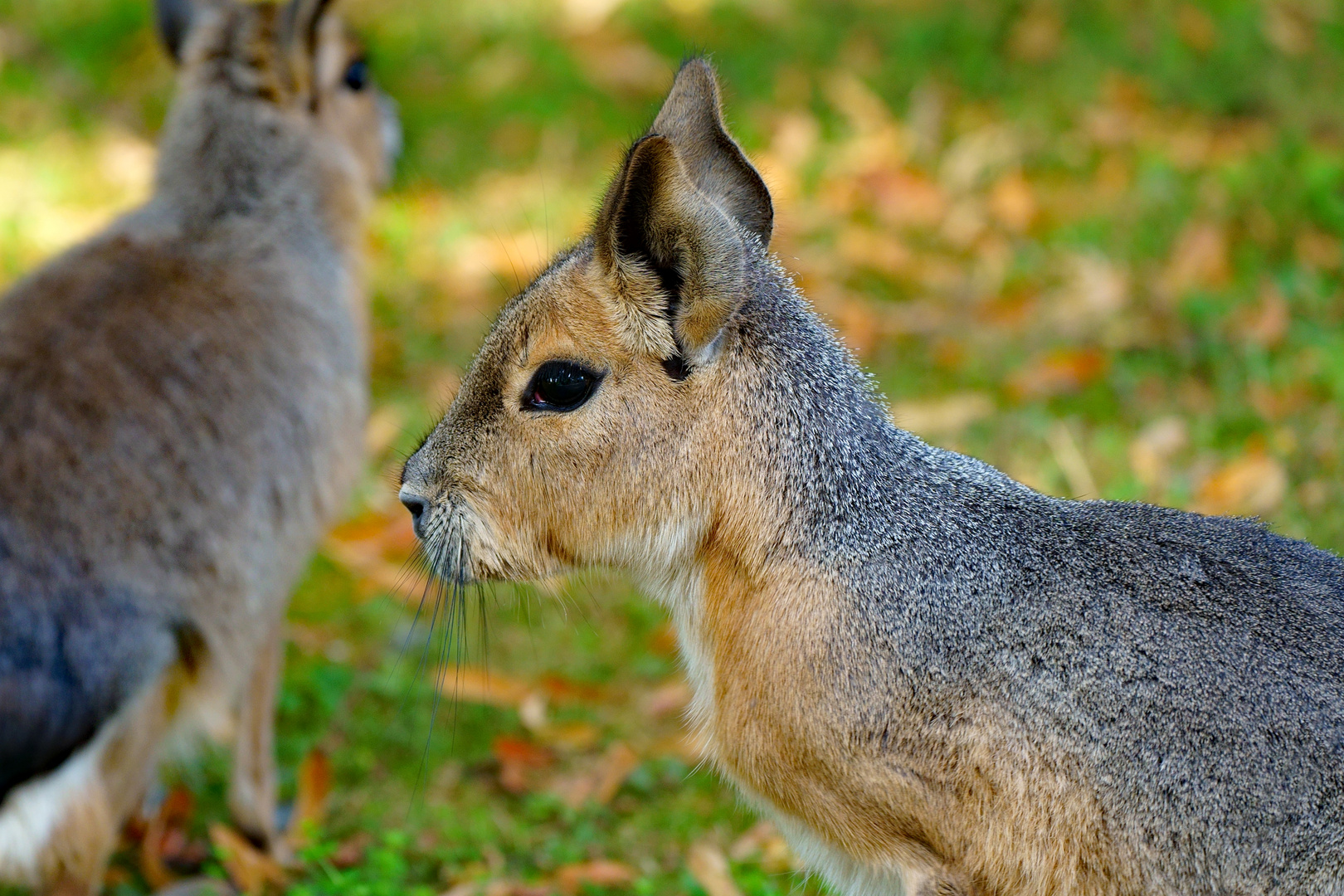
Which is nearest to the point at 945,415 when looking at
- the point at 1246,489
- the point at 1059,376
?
the point at 1059,376

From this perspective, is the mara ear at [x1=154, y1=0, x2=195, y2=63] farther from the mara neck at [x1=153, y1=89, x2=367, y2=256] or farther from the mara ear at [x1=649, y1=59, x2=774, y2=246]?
the mara ear at [x1=649, y1=59, x2=774, y2=246]

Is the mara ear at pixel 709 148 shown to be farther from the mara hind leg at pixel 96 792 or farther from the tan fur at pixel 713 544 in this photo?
the mara hind leg at pixel 96 792

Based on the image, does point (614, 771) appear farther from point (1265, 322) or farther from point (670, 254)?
point (1265, 322)

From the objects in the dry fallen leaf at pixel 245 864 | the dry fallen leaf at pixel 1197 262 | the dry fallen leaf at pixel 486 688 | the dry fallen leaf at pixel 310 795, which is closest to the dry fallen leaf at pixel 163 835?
the dry fallen leaf at pixel 245 864

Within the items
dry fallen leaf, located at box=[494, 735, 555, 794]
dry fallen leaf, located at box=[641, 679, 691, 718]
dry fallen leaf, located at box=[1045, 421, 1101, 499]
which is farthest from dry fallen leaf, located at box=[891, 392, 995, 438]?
dry fallen leaf, located at box=[494, 735, 555, 794]

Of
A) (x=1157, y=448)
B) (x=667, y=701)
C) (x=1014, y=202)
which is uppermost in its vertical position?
(x=1014, y=202)

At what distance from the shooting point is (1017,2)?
663cm

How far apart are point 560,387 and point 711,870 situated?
126cm

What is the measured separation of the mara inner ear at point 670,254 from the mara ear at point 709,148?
0.82 ft

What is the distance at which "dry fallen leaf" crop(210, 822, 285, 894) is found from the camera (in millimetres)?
3125

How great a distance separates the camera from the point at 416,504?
2.37 meters

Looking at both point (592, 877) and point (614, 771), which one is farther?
point (614, 771)

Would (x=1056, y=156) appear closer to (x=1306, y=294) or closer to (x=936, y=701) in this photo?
(x=1306, y=294)

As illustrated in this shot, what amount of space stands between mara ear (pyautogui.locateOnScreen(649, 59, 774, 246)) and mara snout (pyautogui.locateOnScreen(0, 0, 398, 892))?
120 centimetres
